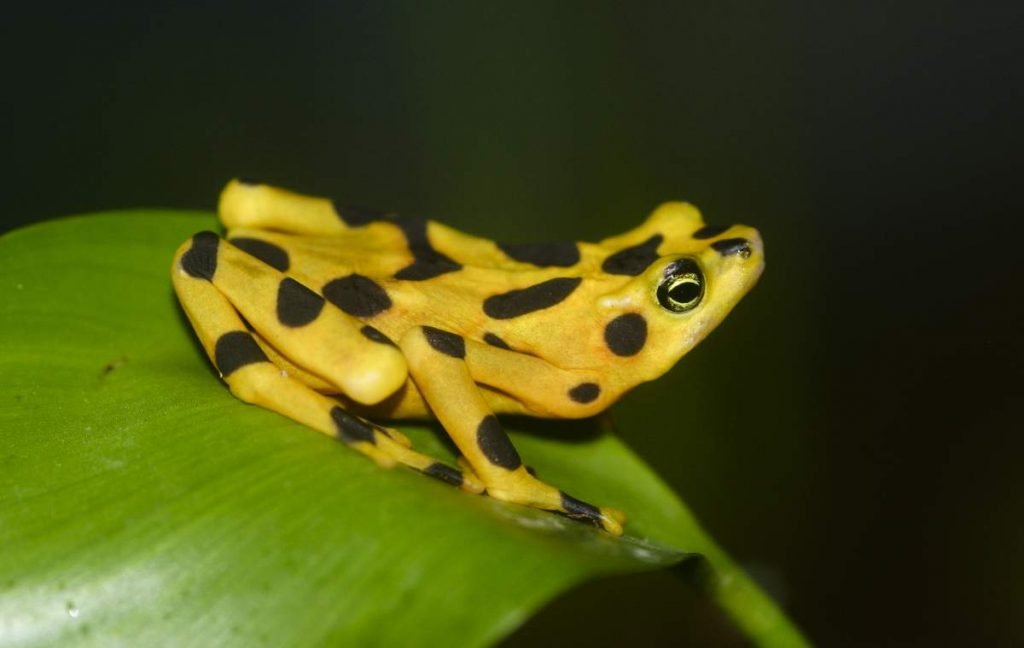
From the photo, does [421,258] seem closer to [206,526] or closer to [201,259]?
[201,259]

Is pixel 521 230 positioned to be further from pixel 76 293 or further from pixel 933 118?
pixel 76 293

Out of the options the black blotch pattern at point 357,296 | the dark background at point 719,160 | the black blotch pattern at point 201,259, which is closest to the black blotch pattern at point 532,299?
the black blotch pattern at point 357,296

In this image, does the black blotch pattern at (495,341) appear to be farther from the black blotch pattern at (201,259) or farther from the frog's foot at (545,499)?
the black blotch pattern at (201,259)

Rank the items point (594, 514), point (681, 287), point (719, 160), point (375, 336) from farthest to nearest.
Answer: point (719, 160) < point (681, 287) < point (375, 336) < point (594, 514)

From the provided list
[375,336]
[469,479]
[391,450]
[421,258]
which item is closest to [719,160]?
[421,258]

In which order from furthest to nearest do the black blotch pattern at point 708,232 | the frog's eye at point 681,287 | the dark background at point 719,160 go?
the dark background at point 719,160 → the black blotch pattern at point 708,232 → the frog's eye at point 681,287

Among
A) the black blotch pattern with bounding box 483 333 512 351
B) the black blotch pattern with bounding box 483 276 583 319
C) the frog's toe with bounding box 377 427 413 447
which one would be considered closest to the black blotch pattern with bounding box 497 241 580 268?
the black blotch pattern with bounding box 483 276 583 319
